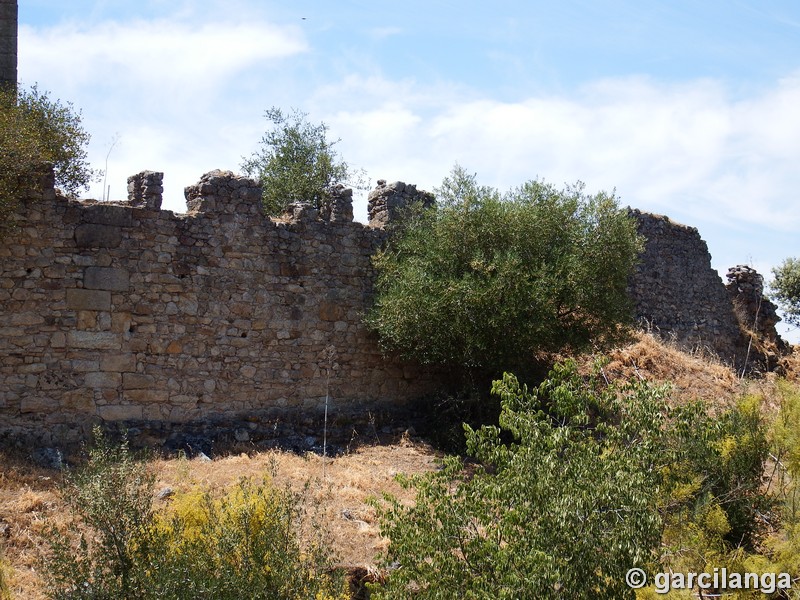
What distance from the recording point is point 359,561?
9.75 m

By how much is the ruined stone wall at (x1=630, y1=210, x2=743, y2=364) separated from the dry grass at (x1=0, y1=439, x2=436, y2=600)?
7.37 metres

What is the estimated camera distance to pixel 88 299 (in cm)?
1216

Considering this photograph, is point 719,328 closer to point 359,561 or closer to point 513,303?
point 513,303

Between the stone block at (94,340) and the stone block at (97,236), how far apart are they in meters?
1.10

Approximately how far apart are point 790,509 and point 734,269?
42.5ft

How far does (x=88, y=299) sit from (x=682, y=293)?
40.2 ft

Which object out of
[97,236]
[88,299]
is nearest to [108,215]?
[97,236]

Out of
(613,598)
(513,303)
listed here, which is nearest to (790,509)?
(613,598)

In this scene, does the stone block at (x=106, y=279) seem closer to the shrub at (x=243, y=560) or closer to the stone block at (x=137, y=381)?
the stone block at (x=137, y=381)

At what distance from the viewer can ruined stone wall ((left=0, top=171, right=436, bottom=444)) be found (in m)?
11.9

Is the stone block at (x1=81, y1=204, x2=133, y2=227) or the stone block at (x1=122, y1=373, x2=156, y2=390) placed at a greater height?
the stone block at (x1=81, y1=204, x2=133, y2=227)

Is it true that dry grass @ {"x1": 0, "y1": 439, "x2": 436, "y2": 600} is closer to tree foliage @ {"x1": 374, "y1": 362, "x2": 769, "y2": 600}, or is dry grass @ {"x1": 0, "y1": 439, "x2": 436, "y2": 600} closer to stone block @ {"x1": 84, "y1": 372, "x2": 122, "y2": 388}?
tree foliage @ {"x1": 374, "y1": 362, "x2": 769, "y2": 600}

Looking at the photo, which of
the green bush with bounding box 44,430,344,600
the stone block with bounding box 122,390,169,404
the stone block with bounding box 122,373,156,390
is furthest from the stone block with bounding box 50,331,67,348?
the green bush with bounding box 44,430,344,600

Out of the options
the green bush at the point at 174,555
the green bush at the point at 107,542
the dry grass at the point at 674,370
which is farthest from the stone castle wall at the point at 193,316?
the green bush at the point at 107,542
